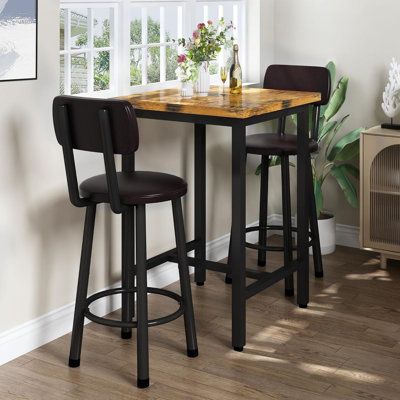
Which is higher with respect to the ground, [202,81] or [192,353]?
[202,81]

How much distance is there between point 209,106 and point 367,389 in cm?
136

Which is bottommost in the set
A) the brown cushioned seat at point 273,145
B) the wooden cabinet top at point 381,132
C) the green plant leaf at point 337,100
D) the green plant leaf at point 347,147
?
the green plant leaf at point 347,147

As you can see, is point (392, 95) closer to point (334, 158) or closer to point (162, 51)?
point (334, 158)

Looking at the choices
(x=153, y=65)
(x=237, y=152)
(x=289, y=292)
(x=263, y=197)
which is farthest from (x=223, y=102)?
(x=289, y=292)

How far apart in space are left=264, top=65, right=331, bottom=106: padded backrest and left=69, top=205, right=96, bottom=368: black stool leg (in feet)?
5.51

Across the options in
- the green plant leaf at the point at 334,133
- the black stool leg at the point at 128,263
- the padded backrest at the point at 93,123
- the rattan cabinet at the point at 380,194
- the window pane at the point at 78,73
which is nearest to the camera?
the padded backrest at the point at 93,123

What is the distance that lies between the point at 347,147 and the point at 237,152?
1.65 m

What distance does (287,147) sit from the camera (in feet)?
14.5

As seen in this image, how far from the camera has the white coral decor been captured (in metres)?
4.88

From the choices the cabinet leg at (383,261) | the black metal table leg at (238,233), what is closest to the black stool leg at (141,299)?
the black metal table leg at (238,233)

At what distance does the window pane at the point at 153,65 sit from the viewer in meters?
4.49

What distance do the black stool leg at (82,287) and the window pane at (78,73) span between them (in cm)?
76

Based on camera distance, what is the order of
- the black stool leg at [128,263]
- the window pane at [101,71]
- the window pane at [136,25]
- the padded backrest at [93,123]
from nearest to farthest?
the padded backrest at [93,123]
the black stool leg at [128,263]
the window pane at [101,71]
the window pane at [136,25]

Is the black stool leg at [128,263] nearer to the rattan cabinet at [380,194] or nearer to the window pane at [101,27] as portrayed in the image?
the window pane at [101,27]
